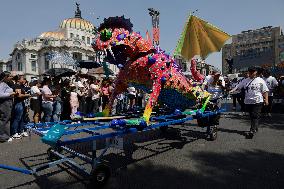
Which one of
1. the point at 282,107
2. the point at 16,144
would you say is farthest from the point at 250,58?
the point at 16,144

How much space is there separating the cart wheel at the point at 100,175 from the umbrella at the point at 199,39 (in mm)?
3294

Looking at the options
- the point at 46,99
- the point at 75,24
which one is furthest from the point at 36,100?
the point at 75,24

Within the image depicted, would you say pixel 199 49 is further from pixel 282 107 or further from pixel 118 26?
pixel 282 107

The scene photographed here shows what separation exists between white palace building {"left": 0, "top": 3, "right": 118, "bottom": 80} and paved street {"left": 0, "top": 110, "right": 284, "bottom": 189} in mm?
58459

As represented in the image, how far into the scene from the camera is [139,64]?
4.79 metres

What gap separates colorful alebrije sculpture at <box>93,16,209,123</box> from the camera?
447 cm

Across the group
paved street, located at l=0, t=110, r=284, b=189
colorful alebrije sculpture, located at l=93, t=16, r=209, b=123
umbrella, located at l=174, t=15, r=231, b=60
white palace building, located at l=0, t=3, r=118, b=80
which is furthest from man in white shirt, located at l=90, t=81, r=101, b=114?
white palace building, located at l=0, t=3, r=118, b=80

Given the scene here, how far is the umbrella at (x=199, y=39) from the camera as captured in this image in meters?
5.93

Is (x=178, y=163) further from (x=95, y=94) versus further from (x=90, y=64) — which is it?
(x=95, y=94)

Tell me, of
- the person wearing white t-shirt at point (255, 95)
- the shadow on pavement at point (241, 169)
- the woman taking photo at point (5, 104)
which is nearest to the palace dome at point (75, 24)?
the woman taking photo at point (5, 104)

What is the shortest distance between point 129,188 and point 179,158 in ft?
5.04

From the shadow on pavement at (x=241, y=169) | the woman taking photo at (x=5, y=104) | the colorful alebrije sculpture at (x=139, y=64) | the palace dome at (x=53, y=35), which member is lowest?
the shadow on pavement at (x=241, y=169)

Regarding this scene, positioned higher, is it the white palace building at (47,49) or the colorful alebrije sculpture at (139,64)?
the white palace building at (47,49)

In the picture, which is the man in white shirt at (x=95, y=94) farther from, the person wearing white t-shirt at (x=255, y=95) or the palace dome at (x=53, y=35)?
the palace dome at (x=53, y=35)
